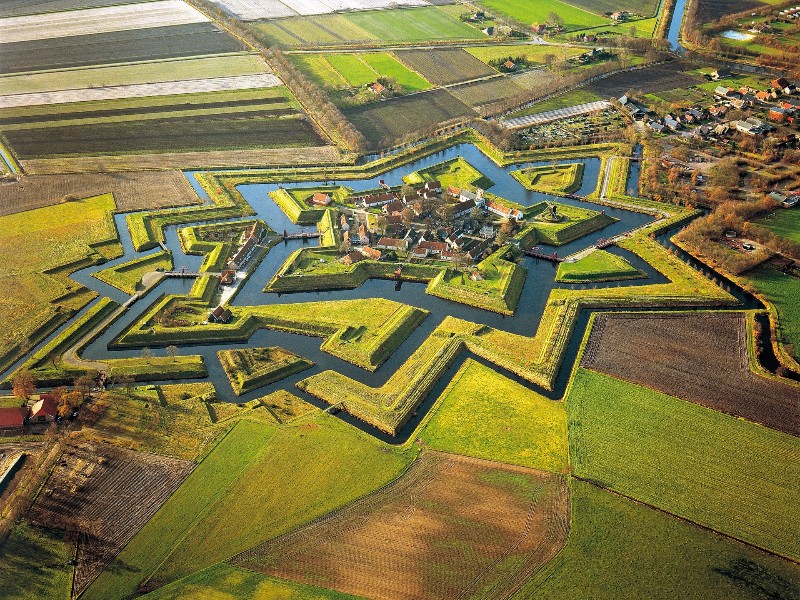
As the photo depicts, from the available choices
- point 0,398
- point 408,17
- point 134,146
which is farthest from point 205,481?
point 408,17

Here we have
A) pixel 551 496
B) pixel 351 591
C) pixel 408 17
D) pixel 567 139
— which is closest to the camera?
pixel 351 591

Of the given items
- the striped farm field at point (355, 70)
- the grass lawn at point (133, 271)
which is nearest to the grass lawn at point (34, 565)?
the grass lawn at point (133, 271)

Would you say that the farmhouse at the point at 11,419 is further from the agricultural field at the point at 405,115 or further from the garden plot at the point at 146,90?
the garden plot at the point at 146,90

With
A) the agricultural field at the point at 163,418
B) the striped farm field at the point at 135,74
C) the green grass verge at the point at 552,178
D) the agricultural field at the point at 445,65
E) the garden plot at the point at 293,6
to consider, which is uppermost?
the garden plot at the point at 293,6

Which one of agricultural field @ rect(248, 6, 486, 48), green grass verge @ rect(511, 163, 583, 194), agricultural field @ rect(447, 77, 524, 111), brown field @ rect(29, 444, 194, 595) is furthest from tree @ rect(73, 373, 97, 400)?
agricultural field @ rect(248, 6, 486, 48)

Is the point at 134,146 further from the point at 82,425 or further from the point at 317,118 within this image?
the point at 82,425
